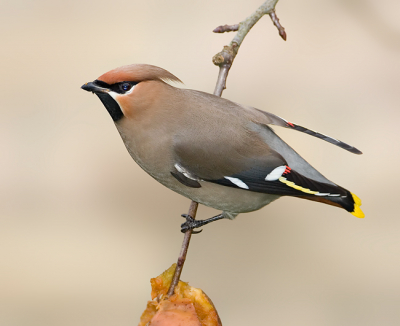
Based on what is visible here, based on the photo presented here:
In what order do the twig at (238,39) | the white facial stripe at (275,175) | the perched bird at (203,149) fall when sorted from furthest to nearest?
the twig at (238,39) < the white facial stripe at (275,175) < the perched bird at (203,149)

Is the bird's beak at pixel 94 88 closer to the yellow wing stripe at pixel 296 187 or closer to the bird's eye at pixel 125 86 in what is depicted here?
the bird's eye at pixel 125 86

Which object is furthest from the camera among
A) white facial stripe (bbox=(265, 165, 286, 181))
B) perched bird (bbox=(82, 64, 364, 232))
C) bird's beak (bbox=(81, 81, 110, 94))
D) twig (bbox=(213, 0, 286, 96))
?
twig (bbox=(213, 0, 286, 96))

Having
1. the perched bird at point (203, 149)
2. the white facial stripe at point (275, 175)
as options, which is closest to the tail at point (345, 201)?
the perched bird at point (203, 149)

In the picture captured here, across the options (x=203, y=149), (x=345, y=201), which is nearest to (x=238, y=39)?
(x=203, y=149)

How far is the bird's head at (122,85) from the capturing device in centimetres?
192

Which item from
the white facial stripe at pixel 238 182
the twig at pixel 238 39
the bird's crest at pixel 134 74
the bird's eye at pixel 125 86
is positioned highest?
the twig at pixel 238 39

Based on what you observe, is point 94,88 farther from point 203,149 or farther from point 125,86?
point 203,149

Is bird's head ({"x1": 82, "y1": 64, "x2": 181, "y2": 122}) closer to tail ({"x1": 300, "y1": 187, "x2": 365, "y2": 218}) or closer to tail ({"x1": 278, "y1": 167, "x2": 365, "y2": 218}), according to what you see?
tail ({"x1": 278, "y1": 167, "x2": 365, "y2": 218})

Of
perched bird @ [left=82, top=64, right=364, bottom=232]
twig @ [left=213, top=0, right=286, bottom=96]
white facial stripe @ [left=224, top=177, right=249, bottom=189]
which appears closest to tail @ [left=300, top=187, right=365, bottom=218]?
perched bird @ [left=82, top=64, right=364, bottom=232]

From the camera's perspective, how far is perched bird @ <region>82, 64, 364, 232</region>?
2082 millimetres

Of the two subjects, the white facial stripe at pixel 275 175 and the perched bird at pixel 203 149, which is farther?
the white facial stripe at pixel 275 175

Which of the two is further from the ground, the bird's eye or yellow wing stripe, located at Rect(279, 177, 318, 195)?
the bird's eye

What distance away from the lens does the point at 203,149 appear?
83.7 inches

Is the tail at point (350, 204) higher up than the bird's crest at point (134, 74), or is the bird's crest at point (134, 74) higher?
the bird's crest at point (134, 74)
